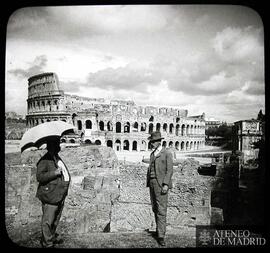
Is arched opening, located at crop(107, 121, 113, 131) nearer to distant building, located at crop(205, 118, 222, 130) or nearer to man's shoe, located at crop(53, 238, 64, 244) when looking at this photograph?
distant building, located at crop(205, 118, 222, 130)

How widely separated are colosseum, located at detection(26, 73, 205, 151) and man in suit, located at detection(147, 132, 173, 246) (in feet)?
6.77

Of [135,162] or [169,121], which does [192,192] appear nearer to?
[135,162]

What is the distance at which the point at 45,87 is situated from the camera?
19.0 feet

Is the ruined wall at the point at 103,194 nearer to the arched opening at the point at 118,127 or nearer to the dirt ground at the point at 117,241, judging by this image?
the dirt ground at the point at 117,241

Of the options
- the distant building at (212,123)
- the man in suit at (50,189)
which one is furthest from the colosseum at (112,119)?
the man in suit at (50,189)

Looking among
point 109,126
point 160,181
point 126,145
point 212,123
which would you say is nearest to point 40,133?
point 160,181

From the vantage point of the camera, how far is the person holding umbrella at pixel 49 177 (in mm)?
4125

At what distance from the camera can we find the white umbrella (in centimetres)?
407

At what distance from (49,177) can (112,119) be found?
401 centimetres

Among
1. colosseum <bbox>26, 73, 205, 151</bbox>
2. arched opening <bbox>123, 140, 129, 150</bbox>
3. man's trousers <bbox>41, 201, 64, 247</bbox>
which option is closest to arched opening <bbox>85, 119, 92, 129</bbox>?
colosseum <bbox>26, 73, 205, 151</bbox>

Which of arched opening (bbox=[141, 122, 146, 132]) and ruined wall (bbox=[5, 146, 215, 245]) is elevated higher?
arched opening (bbox=[141, 122, 146, 132])

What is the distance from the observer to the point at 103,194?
280 inches

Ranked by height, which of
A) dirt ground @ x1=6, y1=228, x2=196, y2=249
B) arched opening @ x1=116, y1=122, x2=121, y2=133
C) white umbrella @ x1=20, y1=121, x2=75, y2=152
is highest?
arched opening @ x1=116, y1=122, x2=121, y2=133

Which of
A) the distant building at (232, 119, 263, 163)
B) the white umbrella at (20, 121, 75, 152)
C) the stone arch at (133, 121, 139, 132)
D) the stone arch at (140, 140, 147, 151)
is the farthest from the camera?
the stone arch at (133, 121, 139, 132)
